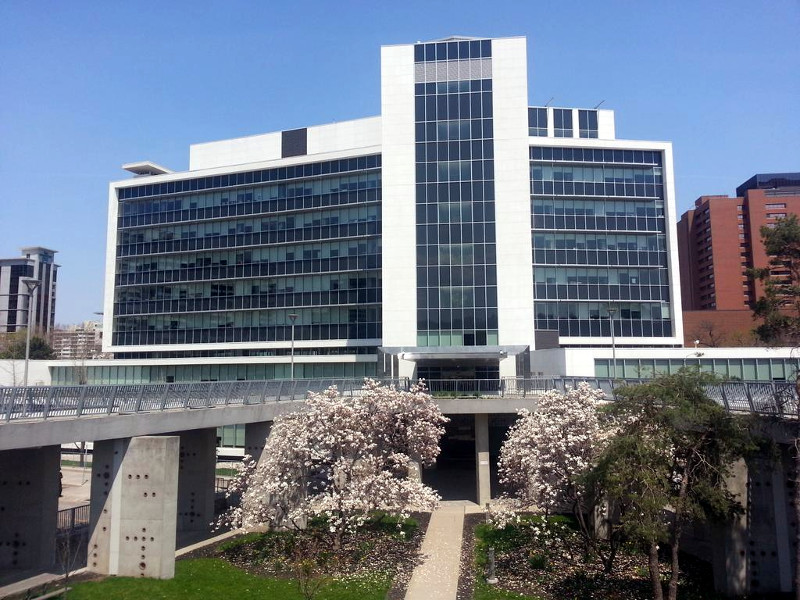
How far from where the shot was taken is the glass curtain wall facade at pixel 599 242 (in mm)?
58969

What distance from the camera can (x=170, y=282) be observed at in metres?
69.0

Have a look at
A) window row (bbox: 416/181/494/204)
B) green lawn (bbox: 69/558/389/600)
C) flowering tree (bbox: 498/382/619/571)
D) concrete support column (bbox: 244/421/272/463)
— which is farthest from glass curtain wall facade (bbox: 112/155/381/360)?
green lawn (bbox: 69/558/389/600)

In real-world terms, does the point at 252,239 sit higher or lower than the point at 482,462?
higher

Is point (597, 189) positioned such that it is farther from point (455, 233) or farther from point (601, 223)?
point (455, 233)

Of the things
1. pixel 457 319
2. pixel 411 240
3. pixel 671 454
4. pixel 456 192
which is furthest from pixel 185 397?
pixel 456 192

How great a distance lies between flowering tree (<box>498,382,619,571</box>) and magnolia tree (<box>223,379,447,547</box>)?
383 centimetres

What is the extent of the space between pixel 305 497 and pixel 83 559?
949cm

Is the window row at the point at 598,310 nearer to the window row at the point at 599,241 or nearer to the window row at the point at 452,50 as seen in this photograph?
the window row at the point at 599,241

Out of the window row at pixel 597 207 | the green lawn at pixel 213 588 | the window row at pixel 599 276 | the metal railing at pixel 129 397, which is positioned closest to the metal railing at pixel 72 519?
the green lawn at pixel 213 588

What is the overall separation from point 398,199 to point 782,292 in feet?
123

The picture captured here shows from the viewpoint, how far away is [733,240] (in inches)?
4360

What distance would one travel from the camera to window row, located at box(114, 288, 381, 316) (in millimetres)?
62219

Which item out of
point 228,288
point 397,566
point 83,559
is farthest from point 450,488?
point 228,288

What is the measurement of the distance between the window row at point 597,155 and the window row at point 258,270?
19.1 metres
